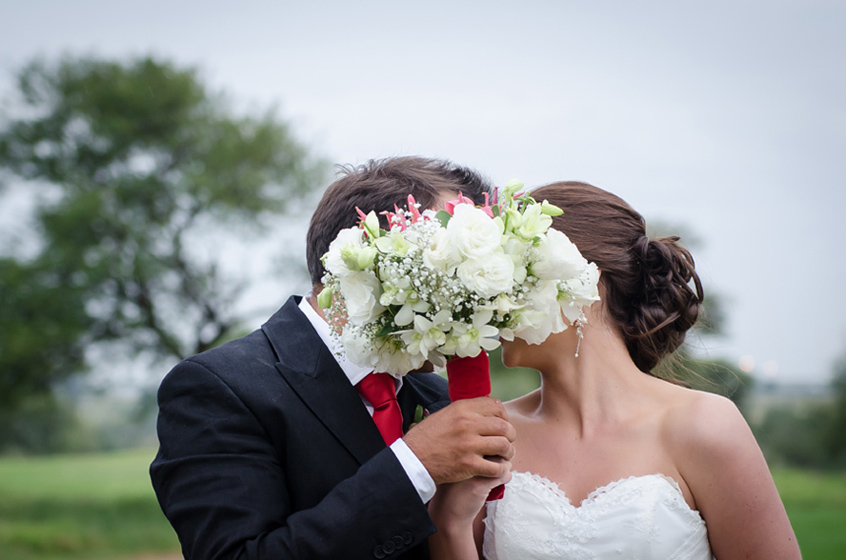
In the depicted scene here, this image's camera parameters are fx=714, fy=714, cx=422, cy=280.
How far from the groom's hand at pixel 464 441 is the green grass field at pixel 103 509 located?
47.0 feet

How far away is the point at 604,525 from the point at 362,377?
3.78 ft

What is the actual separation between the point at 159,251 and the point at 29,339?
334 centimetres

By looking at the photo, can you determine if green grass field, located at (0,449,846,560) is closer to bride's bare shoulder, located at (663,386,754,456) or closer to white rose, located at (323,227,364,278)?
bride's bare shoulder, located at (663,386,754,456)

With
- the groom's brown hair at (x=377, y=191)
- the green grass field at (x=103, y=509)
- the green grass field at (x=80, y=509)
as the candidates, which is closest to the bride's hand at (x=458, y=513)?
the groom's brown hair at (x=377, y=191)

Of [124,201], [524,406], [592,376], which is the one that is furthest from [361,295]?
[124,201]

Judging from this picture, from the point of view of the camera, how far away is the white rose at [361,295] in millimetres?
2275

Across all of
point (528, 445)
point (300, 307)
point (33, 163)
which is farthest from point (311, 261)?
point (33, 163)

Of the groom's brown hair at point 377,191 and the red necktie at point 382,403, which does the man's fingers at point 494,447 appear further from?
the groom's brown hair at point 377,191

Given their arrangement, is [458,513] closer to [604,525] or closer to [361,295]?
[604,525]

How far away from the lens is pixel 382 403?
293 centimetres

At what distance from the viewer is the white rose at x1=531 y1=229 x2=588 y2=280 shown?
7.46 ft

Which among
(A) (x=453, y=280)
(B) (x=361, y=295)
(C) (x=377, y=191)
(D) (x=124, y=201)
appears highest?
(D) (x=124, y=201)

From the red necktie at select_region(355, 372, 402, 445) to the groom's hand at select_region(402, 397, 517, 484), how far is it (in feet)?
1.24

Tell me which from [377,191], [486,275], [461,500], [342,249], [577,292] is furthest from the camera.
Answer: [377,191]
